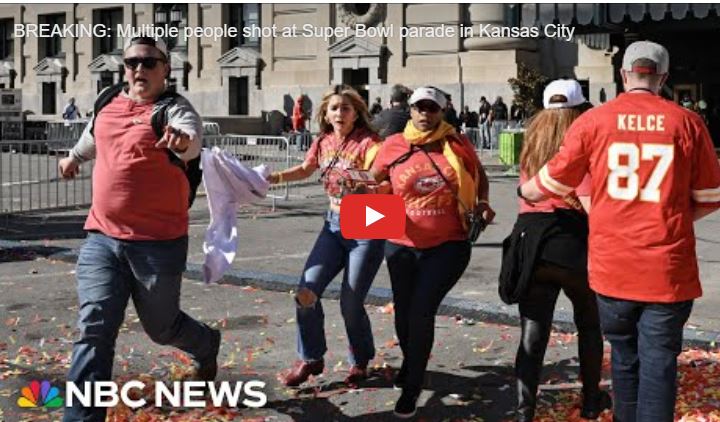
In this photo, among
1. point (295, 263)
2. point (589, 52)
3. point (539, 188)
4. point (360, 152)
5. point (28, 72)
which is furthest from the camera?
point (28, 72)

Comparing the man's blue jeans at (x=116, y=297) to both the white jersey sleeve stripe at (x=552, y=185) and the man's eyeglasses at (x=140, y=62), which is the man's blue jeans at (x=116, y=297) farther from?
the white jersey sleeve stripe at (x=552, y=185)

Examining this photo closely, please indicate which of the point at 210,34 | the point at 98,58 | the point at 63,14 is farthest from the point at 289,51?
the point at 63,14

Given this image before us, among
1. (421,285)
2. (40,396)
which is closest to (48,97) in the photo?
(40,396)

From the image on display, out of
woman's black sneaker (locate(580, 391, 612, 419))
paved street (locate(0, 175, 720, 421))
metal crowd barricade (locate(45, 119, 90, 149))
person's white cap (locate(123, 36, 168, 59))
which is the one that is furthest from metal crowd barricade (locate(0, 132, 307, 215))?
woman's black sneaker (locate(580, 391, 612, 419))

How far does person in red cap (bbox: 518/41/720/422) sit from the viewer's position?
4109 mm

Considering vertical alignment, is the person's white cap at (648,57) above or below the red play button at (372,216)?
above

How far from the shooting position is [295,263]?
10672mm

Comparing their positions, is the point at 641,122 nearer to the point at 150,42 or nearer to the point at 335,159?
the point at 335,159

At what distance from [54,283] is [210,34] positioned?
3178 cm

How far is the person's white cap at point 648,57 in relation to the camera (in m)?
4.26

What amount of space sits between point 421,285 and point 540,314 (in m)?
0.68

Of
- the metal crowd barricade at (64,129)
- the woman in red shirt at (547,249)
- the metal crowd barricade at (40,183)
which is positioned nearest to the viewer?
the woman in red shirt at (547,249)

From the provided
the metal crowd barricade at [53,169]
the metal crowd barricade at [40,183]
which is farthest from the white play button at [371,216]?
the metal crowd barricade at [40,183]

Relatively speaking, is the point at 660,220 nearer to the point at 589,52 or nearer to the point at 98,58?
the point at 589,52
